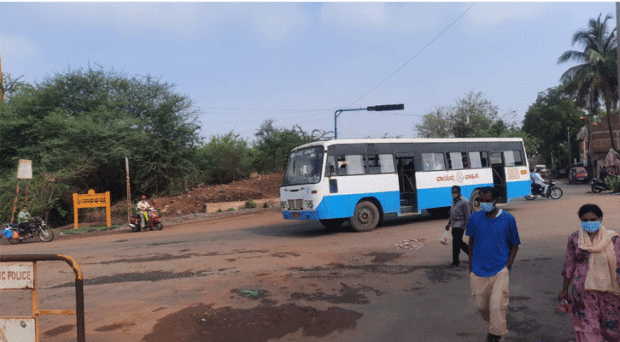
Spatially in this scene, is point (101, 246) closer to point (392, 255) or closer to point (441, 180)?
point (392, 255)

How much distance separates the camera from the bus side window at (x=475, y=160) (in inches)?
624

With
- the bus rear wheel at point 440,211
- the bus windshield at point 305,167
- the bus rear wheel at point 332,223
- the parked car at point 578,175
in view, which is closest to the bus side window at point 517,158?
the bus rear wheel at point 440,211

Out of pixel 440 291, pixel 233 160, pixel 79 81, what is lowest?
pixel 440 291

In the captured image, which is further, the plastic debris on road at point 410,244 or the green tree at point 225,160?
the green tree at point 225,160

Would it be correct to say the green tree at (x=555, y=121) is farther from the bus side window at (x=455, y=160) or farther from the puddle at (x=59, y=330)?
the puddle at (x=59, y=330)

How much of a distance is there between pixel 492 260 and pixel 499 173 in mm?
13671

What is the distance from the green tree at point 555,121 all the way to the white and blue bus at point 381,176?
153ft

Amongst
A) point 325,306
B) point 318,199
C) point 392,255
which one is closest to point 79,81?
point 318,199

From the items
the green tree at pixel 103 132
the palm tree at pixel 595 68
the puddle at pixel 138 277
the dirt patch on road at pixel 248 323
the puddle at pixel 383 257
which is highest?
the palm tree at pixel 595 68

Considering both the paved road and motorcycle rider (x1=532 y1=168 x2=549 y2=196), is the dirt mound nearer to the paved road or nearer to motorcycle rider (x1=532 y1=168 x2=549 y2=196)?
the paved road

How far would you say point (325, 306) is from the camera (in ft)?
18.4

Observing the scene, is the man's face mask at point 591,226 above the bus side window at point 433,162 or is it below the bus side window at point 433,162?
below

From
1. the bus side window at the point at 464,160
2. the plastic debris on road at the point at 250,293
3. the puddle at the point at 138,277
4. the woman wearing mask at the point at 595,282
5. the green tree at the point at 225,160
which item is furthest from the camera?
the green tree at the point at 225,160

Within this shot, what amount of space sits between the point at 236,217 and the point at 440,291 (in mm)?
15137
